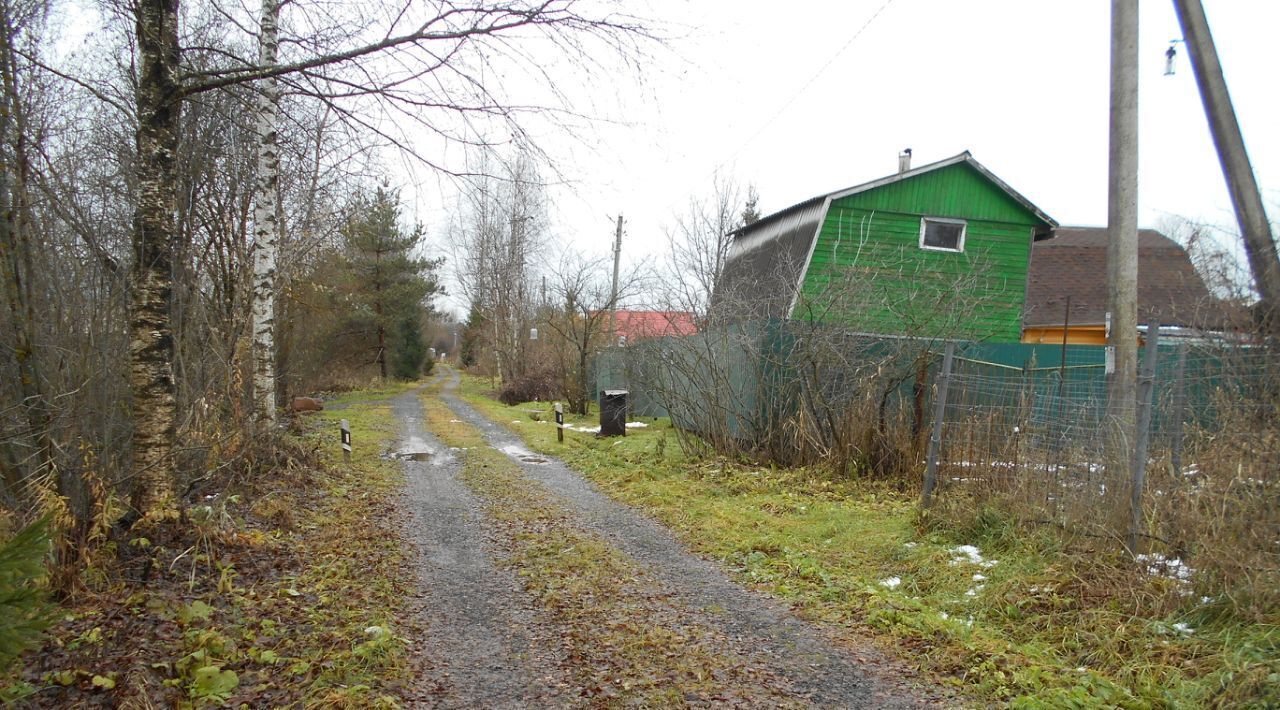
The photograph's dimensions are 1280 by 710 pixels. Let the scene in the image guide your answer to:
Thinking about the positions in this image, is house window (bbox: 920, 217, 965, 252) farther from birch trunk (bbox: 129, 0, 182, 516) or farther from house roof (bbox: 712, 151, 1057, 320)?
birch trunk (bbox: 129, 0, 182, 516)

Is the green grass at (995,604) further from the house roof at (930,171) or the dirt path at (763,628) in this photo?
the house roof at (930,171)

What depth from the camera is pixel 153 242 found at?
4762 millimetres

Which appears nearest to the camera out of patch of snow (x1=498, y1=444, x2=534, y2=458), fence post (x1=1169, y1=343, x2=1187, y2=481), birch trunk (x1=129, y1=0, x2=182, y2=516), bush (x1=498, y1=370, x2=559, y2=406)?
birch trunk (x1=129, y1=0, x2=182, y2=516)

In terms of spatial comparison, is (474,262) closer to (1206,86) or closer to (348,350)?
(348,350)

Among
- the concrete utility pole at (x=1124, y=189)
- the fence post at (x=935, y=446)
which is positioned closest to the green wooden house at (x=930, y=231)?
the fence post at (x=935, y=446)

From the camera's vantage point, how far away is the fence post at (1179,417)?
190 inches

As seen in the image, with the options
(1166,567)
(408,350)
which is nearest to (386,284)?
(408,350)

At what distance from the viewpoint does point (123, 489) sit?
5074 millimetres

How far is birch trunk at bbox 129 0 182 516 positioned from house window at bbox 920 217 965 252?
14.8 meters

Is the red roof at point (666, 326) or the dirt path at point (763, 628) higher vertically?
the red roof at point (666, 326)

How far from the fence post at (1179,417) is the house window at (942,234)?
11.7 m

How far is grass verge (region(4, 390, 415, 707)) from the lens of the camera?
356 centimetres

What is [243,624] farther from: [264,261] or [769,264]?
[769,264]

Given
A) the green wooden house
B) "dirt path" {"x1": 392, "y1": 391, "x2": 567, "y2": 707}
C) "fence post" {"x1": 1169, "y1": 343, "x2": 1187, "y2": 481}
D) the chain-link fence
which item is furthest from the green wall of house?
"dirt path" {"x1": 392, "y1": 391, "x2": 567, "y2": 707}
